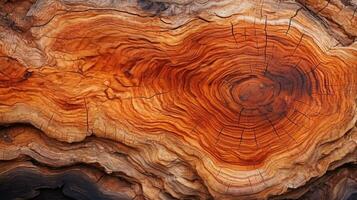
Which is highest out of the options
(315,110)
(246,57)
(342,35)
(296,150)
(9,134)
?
(342,35)

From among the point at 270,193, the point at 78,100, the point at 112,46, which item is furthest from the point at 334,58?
the point at 78,100

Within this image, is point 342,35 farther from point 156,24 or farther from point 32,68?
point 32,68

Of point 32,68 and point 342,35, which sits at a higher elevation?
point 342,35

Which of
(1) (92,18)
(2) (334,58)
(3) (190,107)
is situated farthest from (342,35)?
(1) (92,18)

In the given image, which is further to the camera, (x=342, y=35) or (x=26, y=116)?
(x=342, y=35)

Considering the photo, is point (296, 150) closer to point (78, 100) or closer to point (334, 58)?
point (334, 58)

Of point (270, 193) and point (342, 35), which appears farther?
point (342, 35)
